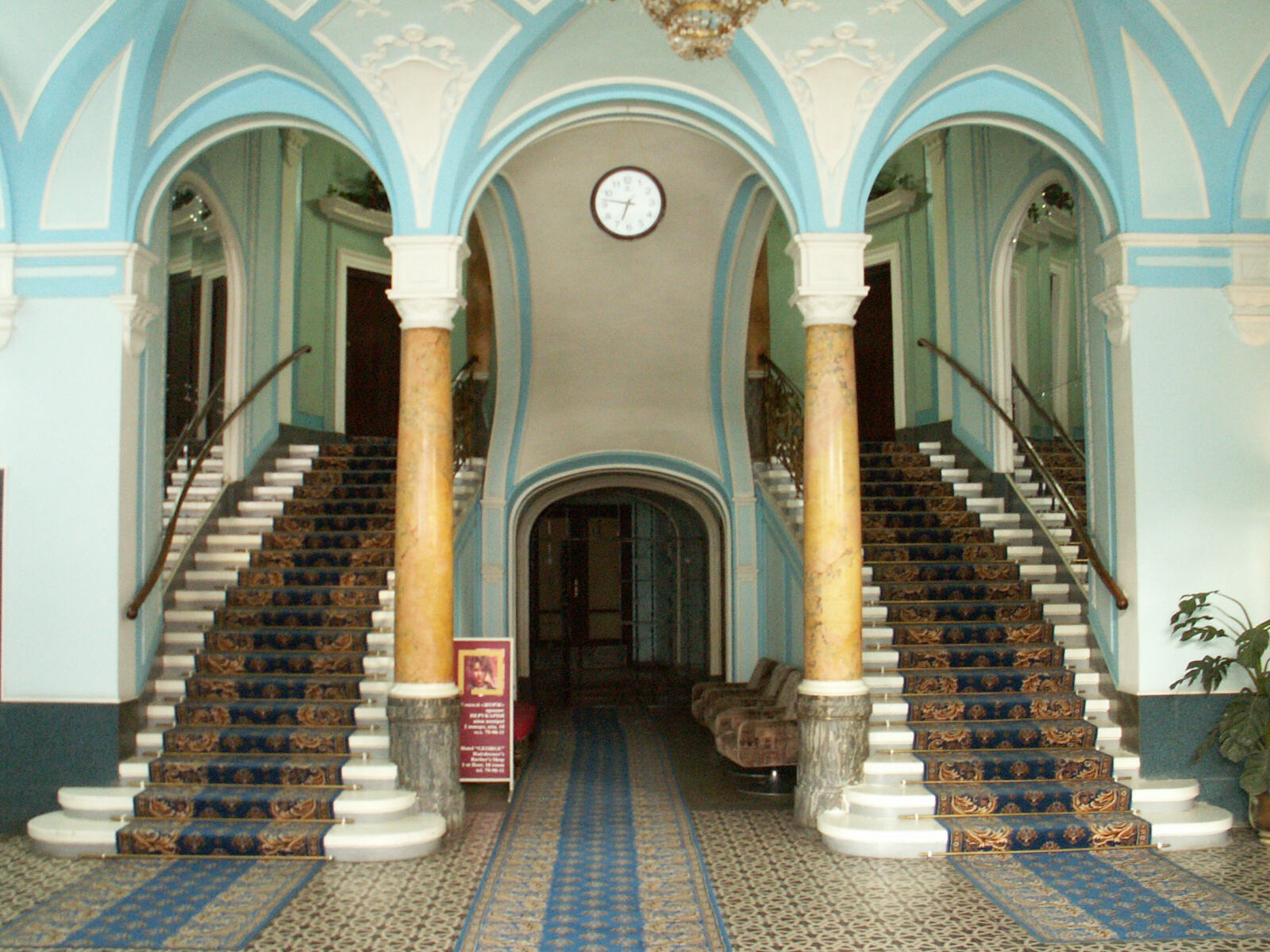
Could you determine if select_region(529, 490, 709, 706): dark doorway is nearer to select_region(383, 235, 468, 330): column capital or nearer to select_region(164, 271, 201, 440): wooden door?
select_region(164, 271, 201, 440): wooden door

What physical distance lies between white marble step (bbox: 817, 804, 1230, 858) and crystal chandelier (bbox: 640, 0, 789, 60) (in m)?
4.31

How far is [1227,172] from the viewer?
767 cm

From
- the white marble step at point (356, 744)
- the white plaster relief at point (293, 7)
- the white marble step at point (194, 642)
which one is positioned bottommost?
the white marble step at point (356, 744)

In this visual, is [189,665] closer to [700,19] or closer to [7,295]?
[7,295]

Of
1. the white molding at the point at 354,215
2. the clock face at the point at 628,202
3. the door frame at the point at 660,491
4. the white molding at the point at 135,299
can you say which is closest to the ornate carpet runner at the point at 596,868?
the door frame at the point at 660,491

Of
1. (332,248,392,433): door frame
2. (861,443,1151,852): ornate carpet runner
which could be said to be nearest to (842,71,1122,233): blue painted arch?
(861,443,1151,852): ornate carpet runner

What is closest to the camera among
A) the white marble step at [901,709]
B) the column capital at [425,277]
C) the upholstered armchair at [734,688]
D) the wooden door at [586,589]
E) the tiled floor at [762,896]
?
the tiled floor at [762,896]

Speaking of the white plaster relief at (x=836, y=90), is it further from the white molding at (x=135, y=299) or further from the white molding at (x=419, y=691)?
the white molding at (x=135, y=299)

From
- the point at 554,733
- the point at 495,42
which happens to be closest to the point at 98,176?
the point at 495,42

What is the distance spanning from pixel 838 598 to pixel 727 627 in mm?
4752

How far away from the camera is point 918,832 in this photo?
6.61m

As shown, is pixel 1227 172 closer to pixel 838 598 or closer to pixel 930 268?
pixel 838 598

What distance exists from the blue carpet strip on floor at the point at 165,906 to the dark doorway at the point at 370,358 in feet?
26.1

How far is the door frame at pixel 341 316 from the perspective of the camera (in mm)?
13359
